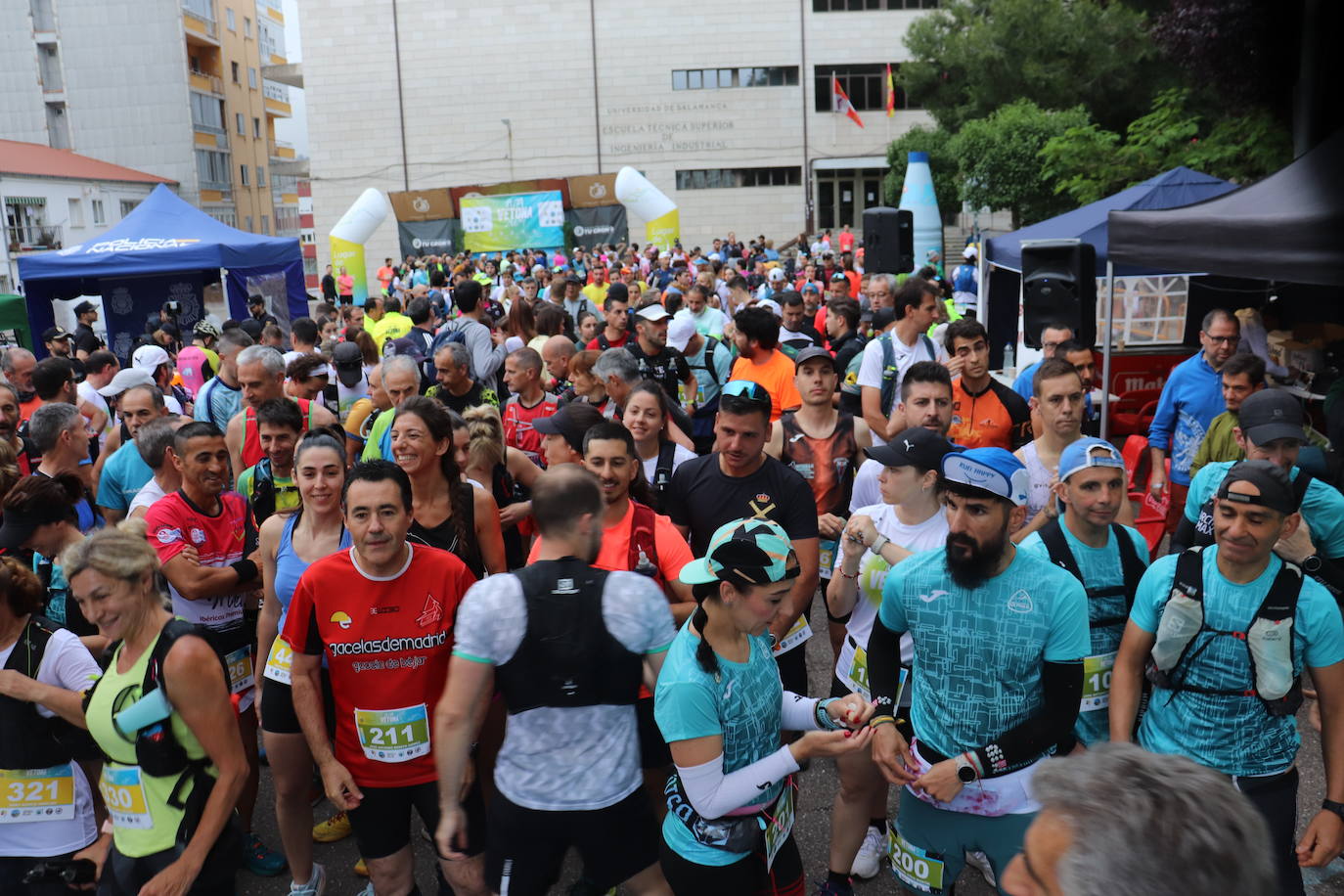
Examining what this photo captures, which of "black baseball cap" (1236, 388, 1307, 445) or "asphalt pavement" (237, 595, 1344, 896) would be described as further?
"black baseball cap" (1236, 388, 1307, 445)

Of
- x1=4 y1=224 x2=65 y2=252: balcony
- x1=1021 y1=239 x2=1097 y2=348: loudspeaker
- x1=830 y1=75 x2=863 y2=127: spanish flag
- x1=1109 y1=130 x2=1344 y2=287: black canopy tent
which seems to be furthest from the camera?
x1=830 y1=75 x2=863 y2=127: spanish flag

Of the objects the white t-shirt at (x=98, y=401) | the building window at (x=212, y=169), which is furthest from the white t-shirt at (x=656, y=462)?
the building window at (x=212, y=169)

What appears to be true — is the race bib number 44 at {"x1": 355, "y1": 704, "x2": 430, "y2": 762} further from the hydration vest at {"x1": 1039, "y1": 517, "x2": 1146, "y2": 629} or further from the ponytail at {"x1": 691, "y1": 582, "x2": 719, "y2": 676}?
the hydration vest at {"x1": 1039, "y1": 517, "x2": 1146, "y2": 629}

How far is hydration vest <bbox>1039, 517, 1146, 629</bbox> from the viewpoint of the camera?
10.9ft

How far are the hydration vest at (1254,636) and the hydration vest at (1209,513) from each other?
2.34 ft

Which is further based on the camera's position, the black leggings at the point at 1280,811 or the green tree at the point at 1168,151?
the green tree at the point at 1168,151

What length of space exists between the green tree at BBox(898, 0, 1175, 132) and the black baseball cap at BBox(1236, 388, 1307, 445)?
26.0 m

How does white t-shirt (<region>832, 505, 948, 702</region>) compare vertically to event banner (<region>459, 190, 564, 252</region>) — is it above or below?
below

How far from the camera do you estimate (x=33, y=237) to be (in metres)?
35.4

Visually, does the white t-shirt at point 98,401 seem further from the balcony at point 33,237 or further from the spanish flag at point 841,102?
the spanish flag at point 841,102

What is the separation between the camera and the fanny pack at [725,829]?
8.84ft

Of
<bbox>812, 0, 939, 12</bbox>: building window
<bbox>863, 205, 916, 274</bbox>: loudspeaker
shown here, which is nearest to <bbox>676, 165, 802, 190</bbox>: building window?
<bbox>812, 0, 939, 12</bbox>: building window

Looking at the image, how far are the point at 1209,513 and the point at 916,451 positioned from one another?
110 centimetres

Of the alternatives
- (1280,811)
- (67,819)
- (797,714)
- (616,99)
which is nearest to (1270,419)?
(1280,811)
